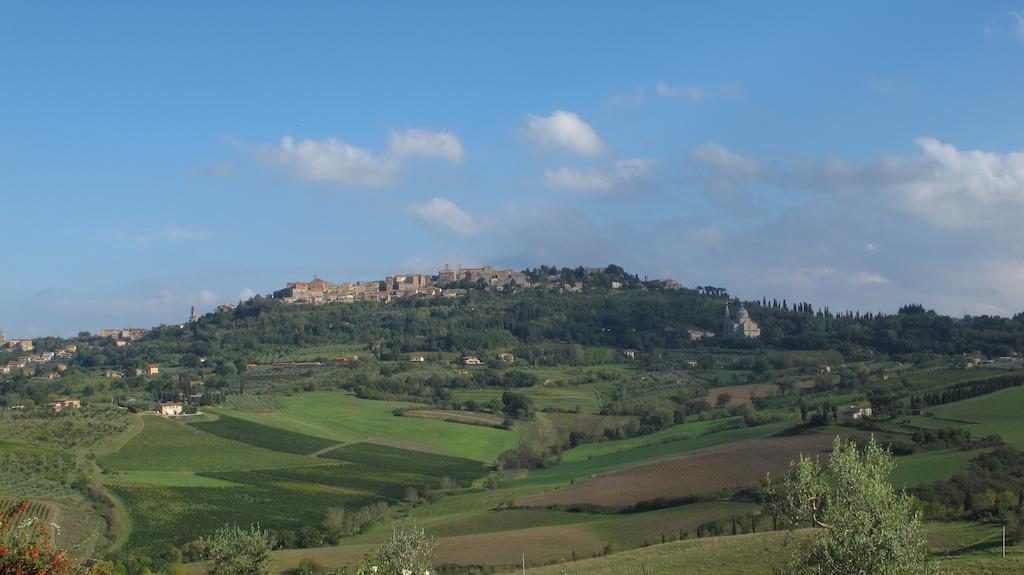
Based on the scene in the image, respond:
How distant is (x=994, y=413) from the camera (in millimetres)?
69000

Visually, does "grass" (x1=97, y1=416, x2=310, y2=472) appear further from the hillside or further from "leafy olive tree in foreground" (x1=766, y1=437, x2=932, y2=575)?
"leafy olive tree in foreground" (x1=766, y1=437, x2=932, y2=575)

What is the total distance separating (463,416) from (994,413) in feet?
171

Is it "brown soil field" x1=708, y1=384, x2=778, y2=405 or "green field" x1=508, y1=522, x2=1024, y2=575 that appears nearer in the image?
"green field" x1=508, y1=522, x2=1024, y2=575

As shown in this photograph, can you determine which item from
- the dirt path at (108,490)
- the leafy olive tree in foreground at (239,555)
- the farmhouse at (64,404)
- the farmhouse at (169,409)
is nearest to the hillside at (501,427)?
the dirt path at (108,490)

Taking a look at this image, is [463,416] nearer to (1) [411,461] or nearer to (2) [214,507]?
(1) [411,461]

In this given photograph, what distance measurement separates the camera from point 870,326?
16150 centimetres

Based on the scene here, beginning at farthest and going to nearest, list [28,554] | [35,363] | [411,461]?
1. [35,363]
2. [411,461]
3. [28,554]

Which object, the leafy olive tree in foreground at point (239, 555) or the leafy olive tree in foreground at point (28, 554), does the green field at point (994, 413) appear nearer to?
the leafy olive tree in foreground at point (239, 555)

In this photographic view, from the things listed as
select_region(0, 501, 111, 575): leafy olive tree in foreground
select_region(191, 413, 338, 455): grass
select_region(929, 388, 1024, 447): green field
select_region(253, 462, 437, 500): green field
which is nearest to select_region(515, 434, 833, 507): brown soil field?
select_region(929, 388, 1024, 447): green field

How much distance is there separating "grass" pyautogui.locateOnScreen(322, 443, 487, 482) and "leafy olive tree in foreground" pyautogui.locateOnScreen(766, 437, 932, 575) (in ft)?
188

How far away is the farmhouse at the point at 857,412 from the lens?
76.1 m

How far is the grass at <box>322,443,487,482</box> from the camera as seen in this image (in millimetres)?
78438

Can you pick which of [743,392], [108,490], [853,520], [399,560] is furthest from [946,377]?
[399,560]

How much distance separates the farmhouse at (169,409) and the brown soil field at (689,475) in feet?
159
